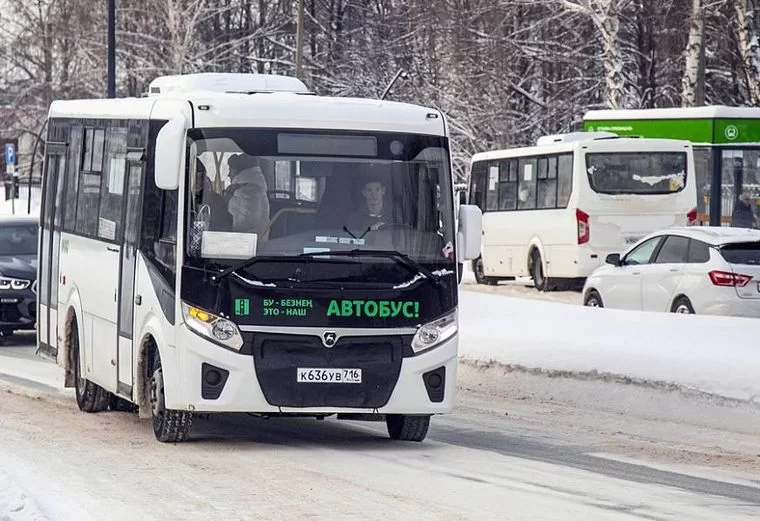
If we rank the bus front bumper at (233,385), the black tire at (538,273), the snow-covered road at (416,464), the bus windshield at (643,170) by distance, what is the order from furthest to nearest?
the black tire at (538,273) < the bus windshield at (643,170) < the bus front bumper at (233,385) < the snow-covered road at (416,464)

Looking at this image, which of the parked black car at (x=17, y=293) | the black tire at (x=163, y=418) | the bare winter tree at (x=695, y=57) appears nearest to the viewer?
the black tire at (x=163, y=418)

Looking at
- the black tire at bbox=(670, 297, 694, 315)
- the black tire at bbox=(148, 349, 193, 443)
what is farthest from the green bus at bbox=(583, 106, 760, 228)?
the black tire at bbox=(148, 349, 193, 443)

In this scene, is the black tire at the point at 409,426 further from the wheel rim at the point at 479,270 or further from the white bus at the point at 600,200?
the wheel rim at the point at 479,270

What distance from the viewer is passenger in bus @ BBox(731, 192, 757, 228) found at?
33984 mm

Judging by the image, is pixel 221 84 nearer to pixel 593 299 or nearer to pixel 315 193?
pixel 315 193

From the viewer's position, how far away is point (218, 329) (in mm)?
11391

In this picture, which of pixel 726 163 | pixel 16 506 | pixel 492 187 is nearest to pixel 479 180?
pixel 492 187

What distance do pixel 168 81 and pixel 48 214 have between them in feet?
5.52

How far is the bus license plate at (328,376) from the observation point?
37.6ft

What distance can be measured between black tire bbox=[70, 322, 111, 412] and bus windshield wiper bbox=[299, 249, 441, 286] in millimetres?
3354

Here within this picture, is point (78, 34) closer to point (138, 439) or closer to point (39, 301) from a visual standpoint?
point (39, 301)

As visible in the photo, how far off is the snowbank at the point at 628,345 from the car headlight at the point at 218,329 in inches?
194

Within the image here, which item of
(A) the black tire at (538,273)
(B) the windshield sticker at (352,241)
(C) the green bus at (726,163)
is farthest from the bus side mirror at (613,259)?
(B) the windshield sticker at (352,241)

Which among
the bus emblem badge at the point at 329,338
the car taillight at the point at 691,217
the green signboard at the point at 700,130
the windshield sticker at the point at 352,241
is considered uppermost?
the green signboard at the point at 700,130
